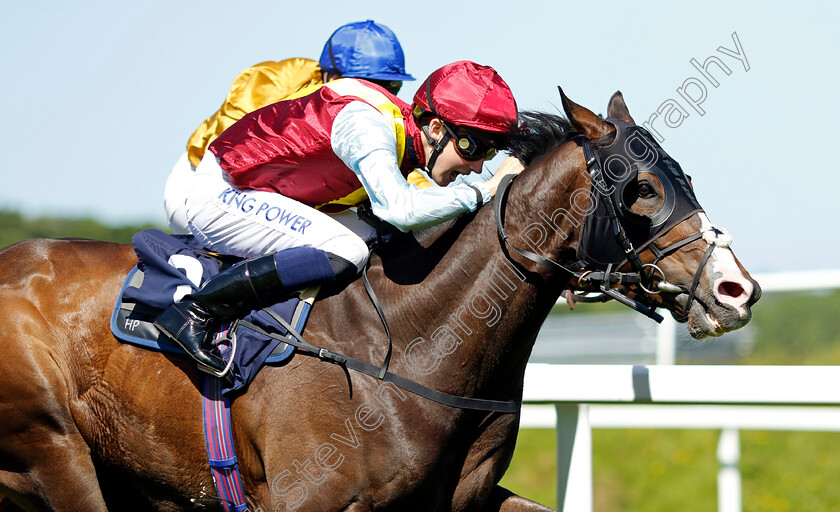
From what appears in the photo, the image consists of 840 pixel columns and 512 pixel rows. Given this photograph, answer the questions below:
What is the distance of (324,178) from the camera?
298 centimetres

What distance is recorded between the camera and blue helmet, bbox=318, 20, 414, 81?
3.74 meters

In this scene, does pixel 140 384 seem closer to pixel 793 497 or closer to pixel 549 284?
pixel 549 284

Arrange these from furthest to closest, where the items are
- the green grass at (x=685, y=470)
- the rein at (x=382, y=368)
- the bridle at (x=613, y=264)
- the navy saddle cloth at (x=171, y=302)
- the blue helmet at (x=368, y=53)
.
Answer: the green grass at (x=685, y=470) → the blue helmet at (x=368, y=53) → the navy saddle cloth at (x=171, y=302) → the rein at (x=382, y=368) → the bridle at (x=613, y=264)

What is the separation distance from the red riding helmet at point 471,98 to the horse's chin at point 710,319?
0.85m

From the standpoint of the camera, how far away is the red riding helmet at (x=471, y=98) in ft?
9.34

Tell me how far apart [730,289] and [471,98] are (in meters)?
1.04

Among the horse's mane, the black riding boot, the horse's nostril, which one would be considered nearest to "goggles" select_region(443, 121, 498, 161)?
the horse's mane

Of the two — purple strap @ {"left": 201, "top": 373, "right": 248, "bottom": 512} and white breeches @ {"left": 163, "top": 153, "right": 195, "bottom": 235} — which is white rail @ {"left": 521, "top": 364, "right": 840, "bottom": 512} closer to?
purple strap @ {"left": 201, "top": 373, "right": 248, "bottom": 512}

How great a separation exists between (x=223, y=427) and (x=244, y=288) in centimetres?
48

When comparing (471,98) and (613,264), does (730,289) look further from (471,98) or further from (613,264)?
(471,98)

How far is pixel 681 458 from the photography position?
20.6ft

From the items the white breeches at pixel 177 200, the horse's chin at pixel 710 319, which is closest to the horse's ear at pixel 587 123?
the horse's chin at pixel 710 319

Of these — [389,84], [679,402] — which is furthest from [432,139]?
[679,402]

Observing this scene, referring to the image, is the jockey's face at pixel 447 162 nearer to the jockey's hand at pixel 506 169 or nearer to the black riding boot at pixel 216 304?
the jockey's hand at pixel 506 169
